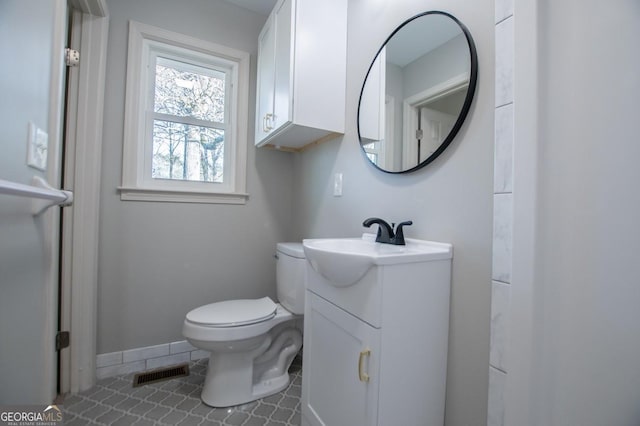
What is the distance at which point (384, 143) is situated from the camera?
4.19 ft

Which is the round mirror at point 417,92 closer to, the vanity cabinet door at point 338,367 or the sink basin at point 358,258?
the sink basin at point 358,258

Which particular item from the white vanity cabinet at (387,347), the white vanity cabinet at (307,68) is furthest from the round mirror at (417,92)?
the white vanity cabinet at (387,347)

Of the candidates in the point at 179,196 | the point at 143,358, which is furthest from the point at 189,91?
the point at 143,358

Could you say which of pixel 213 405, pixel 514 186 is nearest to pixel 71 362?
pixel 213 405

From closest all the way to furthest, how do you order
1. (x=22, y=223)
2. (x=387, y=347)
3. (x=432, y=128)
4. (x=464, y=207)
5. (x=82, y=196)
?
(x=22, y=223)
(x=387, y=347)
(x=464, y=207)
(x=432, y=128)
(x=82, y=196)

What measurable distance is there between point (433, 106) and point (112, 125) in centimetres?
186

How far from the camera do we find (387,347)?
32.2 inches

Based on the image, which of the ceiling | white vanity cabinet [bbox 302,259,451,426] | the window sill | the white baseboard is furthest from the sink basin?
the ceiling

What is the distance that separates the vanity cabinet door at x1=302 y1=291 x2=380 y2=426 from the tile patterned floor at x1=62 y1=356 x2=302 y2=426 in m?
0.28

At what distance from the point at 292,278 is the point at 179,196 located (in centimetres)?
97

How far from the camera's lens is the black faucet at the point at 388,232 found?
1.09m

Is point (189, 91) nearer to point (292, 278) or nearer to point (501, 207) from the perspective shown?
point (292, 278)

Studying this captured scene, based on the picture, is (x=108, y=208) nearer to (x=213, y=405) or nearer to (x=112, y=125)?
(x=112, y=125)

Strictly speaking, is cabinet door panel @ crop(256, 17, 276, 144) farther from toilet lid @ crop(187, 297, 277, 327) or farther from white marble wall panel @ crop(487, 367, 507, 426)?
white marble wall panel @ crop(487, 367, 507, 426)
